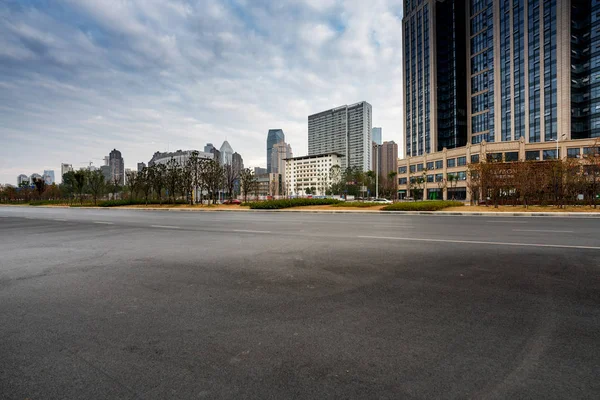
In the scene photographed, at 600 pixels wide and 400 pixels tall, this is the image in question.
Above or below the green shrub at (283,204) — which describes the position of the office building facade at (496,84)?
above

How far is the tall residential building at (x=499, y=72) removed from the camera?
6372cm

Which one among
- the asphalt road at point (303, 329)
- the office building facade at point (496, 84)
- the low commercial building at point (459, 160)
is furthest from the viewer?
the office building facade at point (496, 84)

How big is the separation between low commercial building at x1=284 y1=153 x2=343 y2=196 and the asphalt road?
137298 millimetres

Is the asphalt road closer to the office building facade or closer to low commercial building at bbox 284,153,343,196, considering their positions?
the office building facade

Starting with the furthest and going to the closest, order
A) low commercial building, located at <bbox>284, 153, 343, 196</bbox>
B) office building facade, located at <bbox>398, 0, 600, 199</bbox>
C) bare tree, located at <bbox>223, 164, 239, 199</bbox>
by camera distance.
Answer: low commercial building, located at <bbox>284, 153, 343, 196</bbox>, office building facade, located at <bbox>398, 0, 600, 199</bbox>, bare tree, located at <bbox>223, 164, 239, 199</bbox>

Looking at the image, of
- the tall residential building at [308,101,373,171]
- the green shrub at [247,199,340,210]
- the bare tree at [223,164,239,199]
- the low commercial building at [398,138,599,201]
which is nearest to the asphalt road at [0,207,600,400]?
the green shrub at [247,199,340,210]

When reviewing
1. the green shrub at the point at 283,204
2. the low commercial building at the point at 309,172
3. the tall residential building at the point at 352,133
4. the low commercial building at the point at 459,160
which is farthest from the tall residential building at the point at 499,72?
the tall residential building at the point at 352,133

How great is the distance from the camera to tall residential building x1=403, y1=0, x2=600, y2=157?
63719 millimetres

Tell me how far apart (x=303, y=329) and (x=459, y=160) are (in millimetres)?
74821

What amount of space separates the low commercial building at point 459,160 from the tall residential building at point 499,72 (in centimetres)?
579

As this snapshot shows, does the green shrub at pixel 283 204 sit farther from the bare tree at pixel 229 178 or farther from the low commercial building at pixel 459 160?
the low commercial building at pixel 459 160

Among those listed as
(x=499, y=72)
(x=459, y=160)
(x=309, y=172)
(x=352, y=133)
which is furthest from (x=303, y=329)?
(x=352, y=133)

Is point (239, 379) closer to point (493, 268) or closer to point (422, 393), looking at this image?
point (422, 393)

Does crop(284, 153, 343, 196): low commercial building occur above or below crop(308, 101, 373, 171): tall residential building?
below
